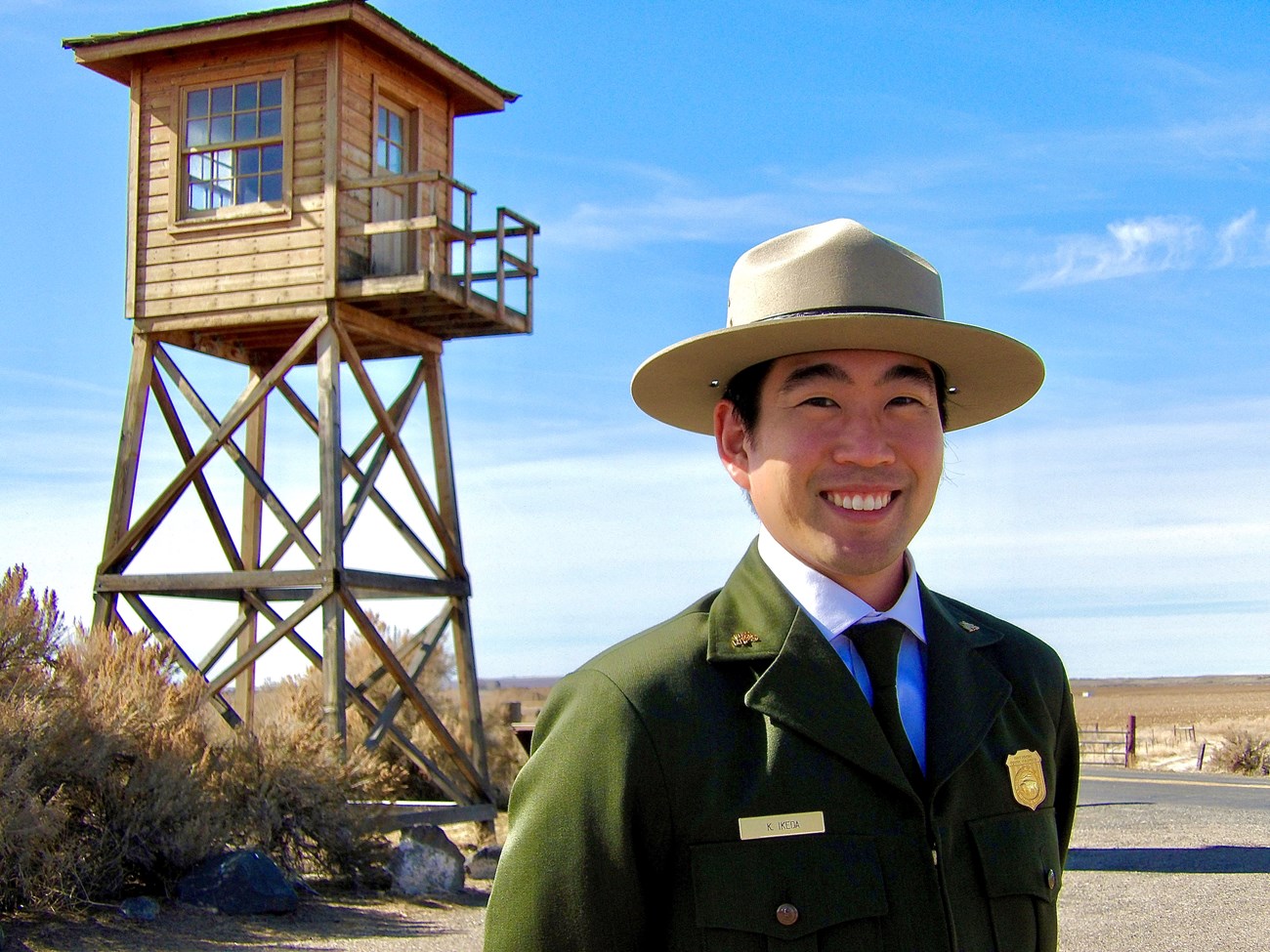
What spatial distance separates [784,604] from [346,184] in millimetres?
11520

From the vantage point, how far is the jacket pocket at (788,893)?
2.25 meters

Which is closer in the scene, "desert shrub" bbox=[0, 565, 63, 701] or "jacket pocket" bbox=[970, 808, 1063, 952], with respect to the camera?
"jacket pocket" bbox=[970, 808, 1063, 952]

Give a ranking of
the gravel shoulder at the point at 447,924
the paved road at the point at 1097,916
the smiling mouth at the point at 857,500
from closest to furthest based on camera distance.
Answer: the smiling mouth at the point at 857,500
the gravel shoulder at the point at 447,924
the paved road at the point at 1097,916

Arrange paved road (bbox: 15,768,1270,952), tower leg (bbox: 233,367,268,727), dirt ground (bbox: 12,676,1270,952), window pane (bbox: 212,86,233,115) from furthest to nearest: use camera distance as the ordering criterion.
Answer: tower leg (bbox: 233,367,268,727) → window pane (bbox: 212,86,233,115) → paved road (bbox: 15,768,1270,952) → dirt ground (bbox: 12,676,1270,952)

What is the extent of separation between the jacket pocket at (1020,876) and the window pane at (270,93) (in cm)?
1252

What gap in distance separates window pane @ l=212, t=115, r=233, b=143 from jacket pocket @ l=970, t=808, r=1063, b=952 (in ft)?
41.6

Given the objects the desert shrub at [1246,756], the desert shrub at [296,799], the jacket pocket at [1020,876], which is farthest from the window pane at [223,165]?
the desert shrub at [1246,756]

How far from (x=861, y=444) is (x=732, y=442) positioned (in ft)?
1.08

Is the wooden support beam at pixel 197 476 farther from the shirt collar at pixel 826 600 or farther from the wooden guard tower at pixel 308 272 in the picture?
the shirt collar at pixel 826 600

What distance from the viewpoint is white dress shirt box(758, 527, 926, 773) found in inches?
99.3

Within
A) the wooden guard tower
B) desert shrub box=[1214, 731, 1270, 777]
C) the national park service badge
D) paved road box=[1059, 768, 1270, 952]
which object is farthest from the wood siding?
desert shrub box=[1214, 731, 1270, 777]

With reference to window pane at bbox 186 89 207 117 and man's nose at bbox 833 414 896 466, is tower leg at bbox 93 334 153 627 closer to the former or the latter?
window pane at bbox 186 89 207 117

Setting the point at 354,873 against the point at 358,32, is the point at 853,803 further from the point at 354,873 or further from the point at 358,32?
the point at 358,32

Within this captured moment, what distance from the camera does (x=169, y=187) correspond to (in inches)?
553
